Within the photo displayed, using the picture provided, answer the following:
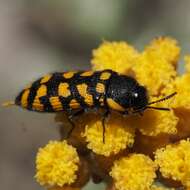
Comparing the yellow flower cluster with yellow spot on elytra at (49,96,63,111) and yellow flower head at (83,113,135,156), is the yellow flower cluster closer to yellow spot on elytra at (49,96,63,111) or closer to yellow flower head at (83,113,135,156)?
yellow flower head at (83,113,135,156)

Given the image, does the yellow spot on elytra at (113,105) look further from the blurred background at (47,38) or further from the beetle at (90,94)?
the blurred background at (47,38)

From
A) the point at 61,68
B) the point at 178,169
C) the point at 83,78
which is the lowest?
Answer: the point at 178,169

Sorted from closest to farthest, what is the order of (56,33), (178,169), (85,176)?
(178,169) → (85,176) → (56,33)

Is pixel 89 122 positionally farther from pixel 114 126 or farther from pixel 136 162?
pixel 136 162

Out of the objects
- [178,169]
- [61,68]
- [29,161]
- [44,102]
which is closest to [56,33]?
[61,68]

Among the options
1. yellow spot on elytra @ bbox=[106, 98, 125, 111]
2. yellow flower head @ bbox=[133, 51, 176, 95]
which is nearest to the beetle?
yellow spot on elytra @ bbox=[106, 98, 125, 111]

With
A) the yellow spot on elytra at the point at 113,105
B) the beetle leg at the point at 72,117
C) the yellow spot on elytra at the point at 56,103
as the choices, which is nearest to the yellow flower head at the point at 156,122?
the yellow spot on elytra at the point at 113,105
